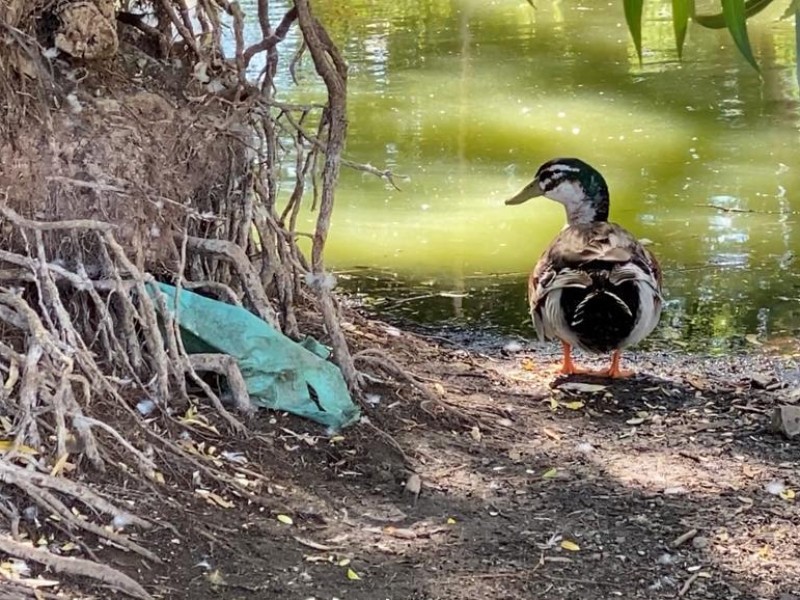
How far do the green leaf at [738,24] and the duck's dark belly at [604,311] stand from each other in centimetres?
288

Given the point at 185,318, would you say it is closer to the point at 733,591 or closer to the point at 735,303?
the point at 733,591

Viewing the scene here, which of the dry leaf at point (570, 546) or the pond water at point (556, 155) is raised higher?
the pond water at point (556, 155)

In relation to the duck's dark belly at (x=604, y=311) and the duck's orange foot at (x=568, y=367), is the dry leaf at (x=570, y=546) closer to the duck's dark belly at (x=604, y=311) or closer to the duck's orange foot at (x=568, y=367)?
the duck's dark belly at (x=604, y=311)

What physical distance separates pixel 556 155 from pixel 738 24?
6.38m

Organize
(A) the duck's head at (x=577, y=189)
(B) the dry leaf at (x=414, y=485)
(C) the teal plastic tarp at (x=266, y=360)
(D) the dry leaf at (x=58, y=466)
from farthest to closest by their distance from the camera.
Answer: (A) the duck's head at (x=577, y=189)
(C) the teal plastic tarp at (x=266, y=360)
(B) the dry leaf at (x=414, y=485)
(D) the dry leaf at (x=58, y=466)

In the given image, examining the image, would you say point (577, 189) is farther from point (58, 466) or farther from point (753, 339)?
point (58, 466)

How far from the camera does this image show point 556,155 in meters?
8.34

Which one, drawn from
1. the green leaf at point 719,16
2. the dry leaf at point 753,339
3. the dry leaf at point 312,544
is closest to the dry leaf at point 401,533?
the dry leaf at point 312,544

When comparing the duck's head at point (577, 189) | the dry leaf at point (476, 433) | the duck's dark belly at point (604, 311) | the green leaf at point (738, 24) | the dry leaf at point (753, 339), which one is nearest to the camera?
the green leaf at point (738, 24)

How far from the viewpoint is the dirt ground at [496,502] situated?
3.28 metres

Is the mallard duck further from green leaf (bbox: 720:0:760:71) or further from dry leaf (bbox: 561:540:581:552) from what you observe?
green leaf (bbox: 720:0:760:71)

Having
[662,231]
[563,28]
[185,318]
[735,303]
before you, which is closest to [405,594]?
[185,318]

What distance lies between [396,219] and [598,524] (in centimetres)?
383

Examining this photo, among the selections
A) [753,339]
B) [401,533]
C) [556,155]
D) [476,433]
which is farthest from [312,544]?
[556,155]
